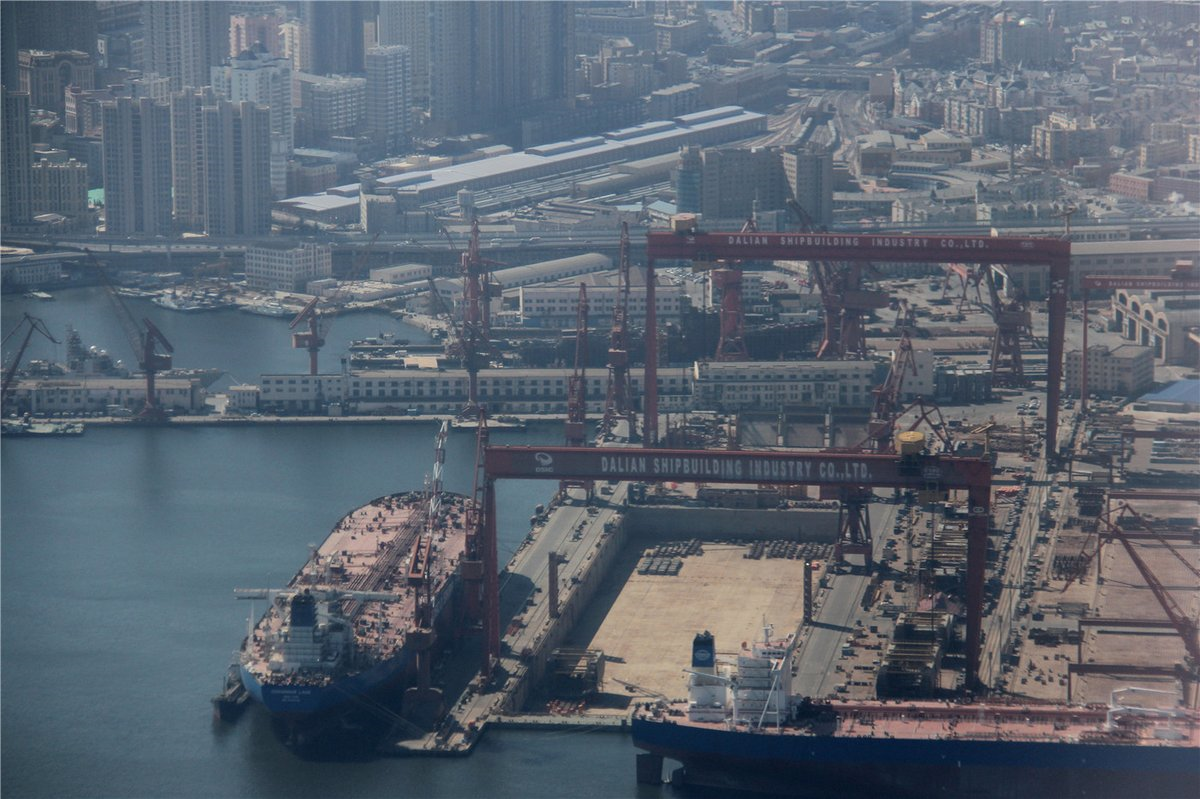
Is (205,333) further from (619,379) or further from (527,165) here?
(527,165)

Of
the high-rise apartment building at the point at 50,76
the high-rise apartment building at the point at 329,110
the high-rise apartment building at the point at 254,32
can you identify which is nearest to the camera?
the high-rise apartment building at the point at 50,76

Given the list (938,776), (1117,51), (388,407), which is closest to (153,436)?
(388,407)

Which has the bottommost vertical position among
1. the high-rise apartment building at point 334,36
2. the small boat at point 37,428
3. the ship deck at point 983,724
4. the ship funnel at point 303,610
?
the ship deck at point 983,724

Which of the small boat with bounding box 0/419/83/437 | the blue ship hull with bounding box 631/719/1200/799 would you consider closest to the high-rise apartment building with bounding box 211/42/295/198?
the small boat with bounding box 0/419/83/437

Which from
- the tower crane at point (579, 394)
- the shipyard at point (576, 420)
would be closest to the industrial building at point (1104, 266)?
the shipyard at point (576, 420)

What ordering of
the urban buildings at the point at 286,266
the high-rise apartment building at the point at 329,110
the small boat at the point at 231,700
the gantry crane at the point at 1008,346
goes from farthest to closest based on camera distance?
the high-rise apartment building at the point at 329,110 < the urban buildings at the point at 286,266 < the gantry crane at the point at 1008,346 < the small boat at the point at 231,700

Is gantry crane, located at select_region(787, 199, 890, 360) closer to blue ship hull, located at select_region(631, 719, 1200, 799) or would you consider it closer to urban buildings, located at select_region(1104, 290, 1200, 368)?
urban buildings, located at select_region(1104, 290, 1200, 368)

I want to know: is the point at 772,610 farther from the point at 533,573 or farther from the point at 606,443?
the point at 606,443

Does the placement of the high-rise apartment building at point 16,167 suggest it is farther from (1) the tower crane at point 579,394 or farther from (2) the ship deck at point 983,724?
(2) the ship deck at point 983,724
